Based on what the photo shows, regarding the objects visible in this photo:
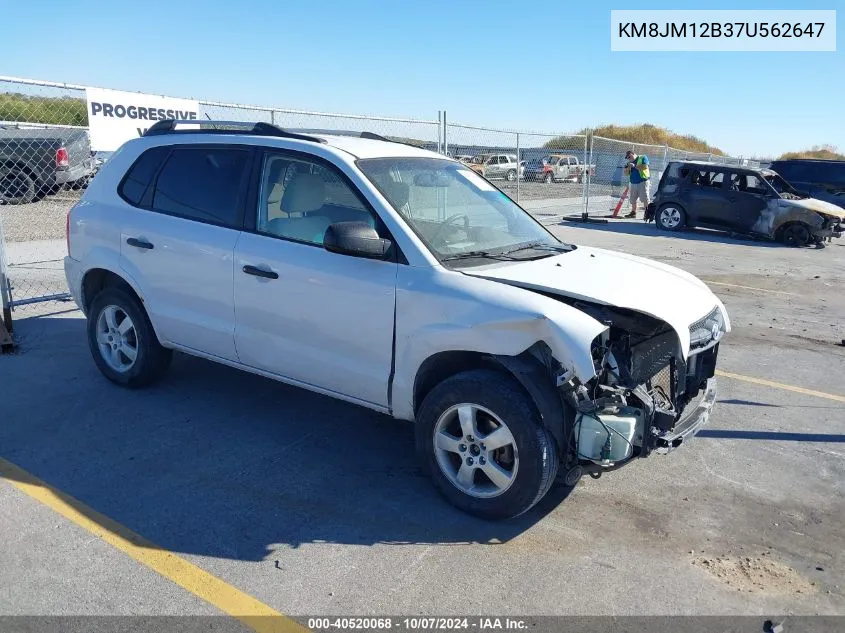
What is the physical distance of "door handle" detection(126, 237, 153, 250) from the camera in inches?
205

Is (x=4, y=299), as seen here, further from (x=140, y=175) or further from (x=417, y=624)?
(x=417, y=624)

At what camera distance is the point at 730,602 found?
3.28 meters

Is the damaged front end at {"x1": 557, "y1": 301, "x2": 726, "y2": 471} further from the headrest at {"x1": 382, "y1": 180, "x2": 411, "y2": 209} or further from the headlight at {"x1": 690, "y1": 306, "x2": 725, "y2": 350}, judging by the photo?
the headrest at {"x1": 382, "y1": 180, "x2": 411, "y2": 209}

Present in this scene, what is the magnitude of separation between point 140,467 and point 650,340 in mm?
3054

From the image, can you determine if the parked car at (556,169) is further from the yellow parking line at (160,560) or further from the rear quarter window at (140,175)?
the yellow parking line at (160,560)

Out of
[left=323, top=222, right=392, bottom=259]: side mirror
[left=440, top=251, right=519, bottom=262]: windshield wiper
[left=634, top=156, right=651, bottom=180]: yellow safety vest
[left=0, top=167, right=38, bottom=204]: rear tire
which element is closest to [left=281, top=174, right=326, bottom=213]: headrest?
[left=323, top=222, right=392, bottom=259]: side mirror

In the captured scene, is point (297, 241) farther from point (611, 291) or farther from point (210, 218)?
point (611, 291)

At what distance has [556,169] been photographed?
99.0ft

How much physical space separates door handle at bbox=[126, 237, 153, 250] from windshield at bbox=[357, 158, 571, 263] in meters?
1.77

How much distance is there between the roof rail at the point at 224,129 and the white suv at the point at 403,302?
35 millimetres

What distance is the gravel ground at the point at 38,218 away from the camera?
43.1 feet

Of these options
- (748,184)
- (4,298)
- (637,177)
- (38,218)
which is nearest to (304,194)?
(4,298)

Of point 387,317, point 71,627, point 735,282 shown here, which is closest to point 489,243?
point 387,317

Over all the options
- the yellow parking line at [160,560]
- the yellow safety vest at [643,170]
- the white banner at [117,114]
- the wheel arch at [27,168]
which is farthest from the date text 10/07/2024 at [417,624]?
the yellow safety vest at [643,170]
